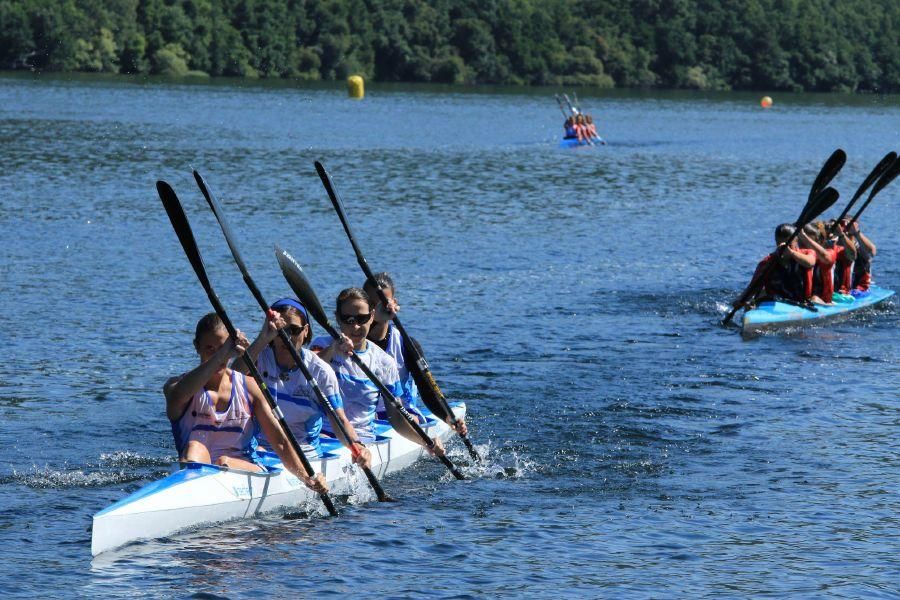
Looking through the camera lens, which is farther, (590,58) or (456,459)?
(590,58)

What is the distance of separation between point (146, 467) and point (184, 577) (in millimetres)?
3176

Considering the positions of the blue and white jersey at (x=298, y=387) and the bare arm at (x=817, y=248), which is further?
the bare arm at (x=817, y=248)

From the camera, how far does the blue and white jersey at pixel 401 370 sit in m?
14.2

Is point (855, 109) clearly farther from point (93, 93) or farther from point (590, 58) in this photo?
point (93, 93)

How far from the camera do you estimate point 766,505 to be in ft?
43.6

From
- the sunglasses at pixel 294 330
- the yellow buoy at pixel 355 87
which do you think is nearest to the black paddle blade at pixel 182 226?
the sunglasses at pixel 294 330

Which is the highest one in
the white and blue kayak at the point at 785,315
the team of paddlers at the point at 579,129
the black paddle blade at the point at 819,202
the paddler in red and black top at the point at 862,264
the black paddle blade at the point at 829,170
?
the black paddle blade at the point at 829,170

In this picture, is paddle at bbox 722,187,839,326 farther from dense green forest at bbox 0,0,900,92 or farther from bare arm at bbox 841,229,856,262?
dense green forest at bbox 0,0,900,92

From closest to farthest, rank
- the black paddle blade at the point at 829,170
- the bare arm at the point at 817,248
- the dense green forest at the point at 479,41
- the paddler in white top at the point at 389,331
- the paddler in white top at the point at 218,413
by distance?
the paddler in white top at the point at 218,413
the paddler in white top at the point at 389,331
the bare arm at the point at 817,248
the black paddle blade at the point at 829,170
the dense green forest at the point at 479,41

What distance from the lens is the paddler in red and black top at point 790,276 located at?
2170cm

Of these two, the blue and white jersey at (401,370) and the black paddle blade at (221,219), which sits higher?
the black paddle blade at (221,219)

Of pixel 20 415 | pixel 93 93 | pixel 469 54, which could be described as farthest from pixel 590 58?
pixel 20 415

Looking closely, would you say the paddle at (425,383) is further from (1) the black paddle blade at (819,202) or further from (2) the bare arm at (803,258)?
(1) the black paddle blade at (819,202)

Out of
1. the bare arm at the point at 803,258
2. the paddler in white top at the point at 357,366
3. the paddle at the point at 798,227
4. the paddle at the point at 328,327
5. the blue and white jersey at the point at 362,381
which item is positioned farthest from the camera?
the paddle at the point at 798,227
